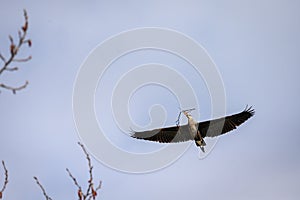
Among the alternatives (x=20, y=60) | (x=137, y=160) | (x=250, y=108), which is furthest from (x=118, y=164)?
(x=20, y=60)

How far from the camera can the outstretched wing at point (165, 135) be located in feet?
56.1

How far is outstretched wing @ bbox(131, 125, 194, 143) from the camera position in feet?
56.1

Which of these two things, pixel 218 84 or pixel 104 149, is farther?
pixel 218 84

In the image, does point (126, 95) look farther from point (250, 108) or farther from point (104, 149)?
point (250, 108)

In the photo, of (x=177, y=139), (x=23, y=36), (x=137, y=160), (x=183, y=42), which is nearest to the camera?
(x=23, y=36)

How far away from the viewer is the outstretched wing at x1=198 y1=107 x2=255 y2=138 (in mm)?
16766

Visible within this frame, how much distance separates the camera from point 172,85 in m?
17.6

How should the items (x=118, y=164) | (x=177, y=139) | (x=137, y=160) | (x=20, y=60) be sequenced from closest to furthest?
(x=20, y=60), (x=118, y=164), (x=137, y=160), (x=177, y=139)

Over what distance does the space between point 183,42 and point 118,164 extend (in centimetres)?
841

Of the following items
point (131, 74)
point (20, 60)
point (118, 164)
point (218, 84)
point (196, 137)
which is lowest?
point (20, 60)

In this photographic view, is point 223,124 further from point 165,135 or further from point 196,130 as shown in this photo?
point 165,135

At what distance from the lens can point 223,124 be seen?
17.0 m

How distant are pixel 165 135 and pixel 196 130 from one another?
62.0 inches

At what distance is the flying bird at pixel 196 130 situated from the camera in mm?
16609
